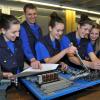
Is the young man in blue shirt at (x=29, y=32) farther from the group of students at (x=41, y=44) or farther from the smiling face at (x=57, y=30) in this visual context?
the smiling face at (x=57, y=30)

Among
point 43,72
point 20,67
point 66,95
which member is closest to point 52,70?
point 43,72

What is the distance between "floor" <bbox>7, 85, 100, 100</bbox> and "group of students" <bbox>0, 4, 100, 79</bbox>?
0.33 ft

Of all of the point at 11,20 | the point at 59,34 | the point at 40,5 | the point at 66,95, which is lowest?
the point at 66,95

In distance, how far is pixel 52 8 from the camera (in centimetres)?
486

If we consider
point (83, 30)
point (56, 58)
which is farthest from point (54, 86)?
point (83, 30)

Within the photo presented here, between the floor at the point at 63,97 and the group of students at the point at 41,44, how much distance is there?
0.33ft

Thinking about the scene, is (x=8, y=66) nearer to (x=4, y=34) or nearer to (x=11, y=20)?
(x=4, y=34)

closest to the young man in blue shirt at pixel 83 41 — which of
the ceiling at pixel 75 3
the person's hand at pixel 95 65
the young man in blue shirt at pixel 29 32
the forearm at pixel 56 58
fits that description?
the person's hand at pixel 95 65

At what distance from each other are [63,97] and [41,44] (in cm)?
65

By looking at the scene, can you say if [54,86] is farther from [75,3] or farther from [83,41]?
[75,3]

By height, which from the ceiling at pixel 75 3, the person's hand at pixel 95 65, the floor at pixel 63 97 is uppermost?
the ceiling at pixel 75 3

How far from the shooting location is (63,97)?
1.23 m

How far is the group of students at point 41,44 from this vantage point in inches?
61.4

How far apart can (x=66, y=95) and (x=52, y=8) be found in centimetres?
384
